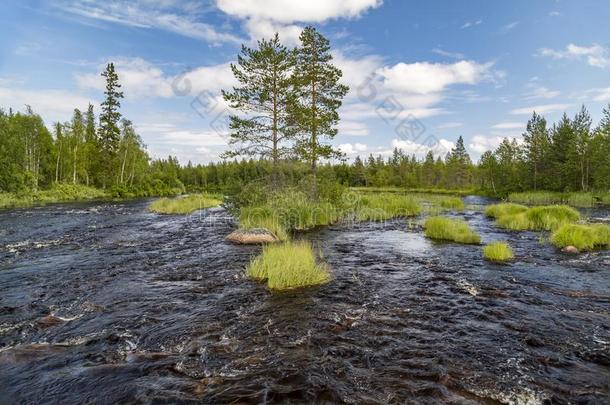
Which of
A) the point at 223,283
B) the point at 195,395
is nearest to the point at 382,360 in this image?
the point at 195,395

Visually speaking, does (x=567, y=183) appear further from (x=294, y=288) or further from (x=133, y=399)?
(x=133, y=399)

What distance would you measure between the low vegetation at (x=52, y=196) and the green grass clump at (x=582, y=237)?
4917cm

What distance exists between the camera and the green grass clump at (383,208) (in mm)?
28297

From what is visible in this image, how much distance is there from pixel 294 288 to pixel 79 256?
9724mm

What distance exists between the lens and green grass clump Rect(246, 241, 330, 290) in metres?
9.98

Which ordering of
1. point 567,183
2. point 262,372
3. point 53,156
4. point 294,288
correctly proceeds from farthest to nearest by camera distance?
point 53,156, point 567,183, point 294,288, point 262,372

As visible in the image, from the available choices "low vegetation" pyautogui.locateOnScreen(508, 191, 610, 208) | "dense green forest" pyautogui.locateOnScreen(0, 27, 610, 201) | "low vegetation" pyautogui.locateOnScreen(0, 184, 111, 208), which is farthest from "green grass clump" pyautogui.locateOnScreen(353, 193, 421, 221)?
"low vegetation" pyautogui.locateOnScreen(0, 184, 111, 208)

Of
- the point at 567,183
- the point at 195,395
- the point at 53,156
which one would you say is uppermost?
the point at 53,156

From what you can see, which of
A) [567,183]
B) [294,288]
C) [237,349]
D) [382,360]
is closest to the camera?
[382,360]

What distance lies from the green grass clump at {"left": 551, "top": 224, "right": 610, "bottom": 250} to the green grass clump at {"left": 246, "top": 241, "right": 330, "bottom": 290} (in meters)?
11.1

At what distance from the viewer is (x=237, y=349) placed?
632 cm

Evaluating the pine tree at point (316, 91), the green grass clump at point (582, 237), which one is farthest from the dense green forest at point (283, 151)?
the green grass clump at point (582, 237)

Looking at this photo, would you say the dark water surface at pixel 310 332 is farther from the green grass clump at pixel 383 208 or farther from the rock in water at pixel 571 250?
the green grass clump at pixel 383 208

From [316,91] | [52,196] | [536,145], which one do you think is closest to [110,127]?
[52,196]
